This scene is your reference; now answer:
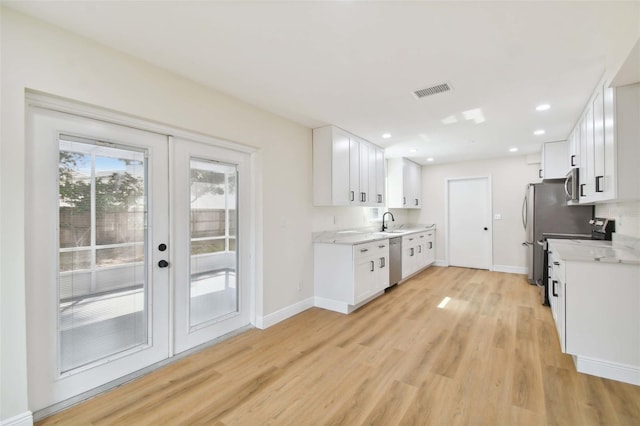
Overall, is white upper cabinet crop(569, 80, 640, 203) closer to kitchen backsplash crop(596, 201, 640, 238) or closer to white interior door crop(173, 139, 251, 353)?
kitchen backsplash crop(596, 201, 640, 238)

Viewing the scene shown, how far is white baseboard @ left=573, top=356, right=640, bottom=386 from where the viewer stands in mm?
2146

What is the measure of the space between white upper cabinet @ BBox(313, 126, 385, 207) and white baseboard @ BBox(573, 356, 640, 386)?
2.85m

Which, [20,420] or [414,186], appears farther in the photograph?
[414,186]

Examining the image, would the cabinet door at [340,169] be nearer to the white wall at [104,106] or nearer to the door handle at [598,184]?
the white wall at [104,106]

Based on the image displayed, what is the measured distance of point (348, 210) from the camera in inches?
191

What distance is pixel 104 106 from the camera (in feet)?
6.75


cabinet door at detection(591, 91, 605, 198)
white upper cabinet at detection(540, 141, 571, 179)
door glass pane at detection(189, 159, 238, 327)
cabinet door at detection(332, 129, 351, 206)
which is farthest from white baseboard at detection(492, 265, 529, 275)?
door glass pane at detection(189, 159, 238, 327)

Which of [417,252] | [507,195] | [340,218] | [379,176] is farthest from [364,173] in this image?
[507,195]

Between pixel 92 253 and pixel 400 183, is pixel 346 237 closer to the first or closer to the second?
pixel 400 183

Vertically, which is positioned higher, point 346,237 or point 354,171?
point 354,171

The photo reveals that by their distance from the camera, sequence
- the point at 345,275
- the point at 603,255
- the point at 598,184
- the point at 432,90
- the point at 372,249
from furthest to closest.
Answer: the point at 372,249
the point at 345,275
the point at 432,90
the point at 598,184
the point at 603,255

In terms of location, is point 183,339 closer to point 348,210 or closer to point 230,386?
point 230,386

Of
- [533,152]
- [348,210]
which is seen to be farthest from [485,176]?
[348,210]

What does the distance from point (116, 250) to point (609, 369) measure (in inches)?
156
